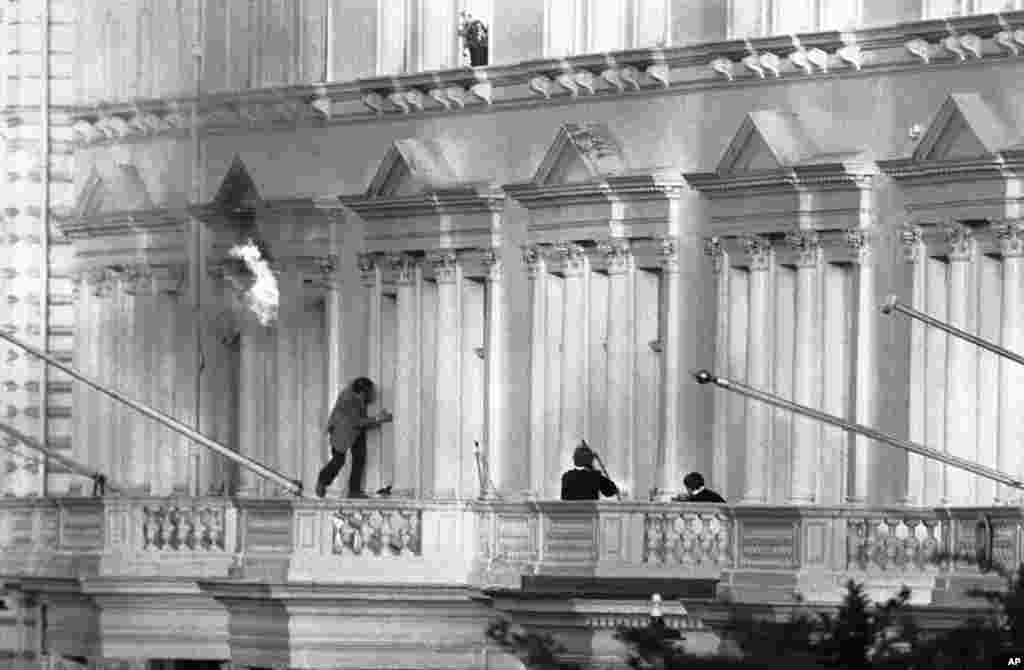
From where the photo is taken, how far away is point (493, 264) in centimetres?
6475

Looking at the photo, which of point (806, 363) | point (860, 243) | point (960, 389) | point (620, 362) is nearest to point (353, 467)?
point (620, 362)

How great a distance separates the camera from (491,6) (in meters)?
65.2

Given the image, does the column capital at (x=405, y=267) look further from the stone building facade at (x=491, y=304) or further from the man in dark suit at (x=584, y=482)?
the man in dark suit at (x=584, y=482)

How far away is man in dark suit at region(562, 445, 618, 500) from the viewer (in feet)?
197

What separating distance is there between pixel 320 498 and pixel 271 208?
23.1 ft

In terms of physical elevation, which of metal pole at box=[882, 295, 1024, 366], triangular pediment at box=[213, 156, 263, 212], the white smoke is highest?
triangular pediment at box=[213, 156, 263, 212]

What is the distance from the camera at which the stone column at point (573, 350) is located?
208ft

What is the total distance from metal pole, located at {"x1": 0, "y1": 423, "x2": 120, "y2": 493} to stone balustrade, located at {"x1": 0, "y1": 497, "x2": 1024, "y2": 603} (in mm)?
632

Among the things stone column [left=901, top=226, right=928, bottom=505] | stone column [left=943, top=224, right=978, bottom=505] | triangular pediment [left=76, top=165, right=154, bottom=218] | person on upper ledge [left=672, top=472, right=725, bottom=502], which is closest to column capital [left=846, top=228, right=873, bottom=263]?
stone column [left=901, top=226, right=928, bottom=505]

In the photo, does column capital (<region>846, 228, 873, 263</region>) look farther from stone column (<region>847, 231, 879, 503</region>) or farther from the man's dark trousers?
the man's dark trousers

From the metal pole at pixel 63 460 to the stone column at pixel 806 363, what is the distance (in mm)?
11605

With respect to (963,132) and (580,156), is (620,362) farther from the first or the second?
(963,132)

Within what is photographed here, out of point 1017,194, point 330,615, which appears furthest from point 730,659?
point 330,615

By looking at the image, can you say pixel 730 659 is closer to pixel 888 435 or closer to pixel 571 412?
pixel 888 435
